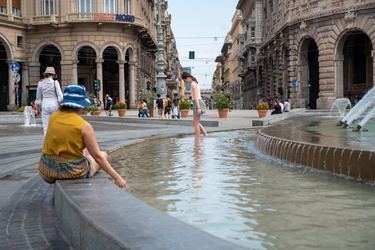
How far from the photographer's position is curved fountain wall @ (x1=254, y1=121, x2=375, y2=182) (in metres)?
5.77

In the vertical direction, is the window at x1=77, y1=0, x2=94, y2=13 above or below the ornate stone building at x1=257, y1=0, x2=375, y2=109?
above

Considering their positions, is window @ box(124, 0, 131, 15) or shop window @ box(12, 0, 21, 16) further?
window @ box(124, 0, 131, 15)

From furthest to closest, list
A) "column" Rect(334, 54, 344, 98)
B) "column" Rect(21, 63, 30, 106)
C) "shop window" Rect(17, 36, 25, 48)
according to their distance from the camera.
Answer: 1. "shop window" Rect(17, 36, 25, 48)
2. "column" Rect(21, 63, 30, 106)
3. "column" Rect(334, 54, 344, 98)

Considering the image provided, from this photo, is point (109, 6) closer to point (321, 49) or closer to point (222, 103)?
point (321, 49)

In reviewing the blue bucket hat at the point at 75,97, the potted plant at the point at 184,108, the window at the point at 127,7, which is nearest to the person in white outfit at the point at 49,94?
the blue bucket hat at the point at 75,97

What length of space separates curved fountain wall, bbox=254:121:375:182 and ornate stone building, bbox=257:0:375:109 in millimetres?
27409

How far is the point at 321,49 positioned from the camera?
3606 centimetres

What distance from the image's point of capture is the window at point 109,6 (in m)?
43.4

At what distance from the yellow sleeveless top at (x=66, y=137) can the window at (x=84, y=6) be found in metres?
40.7

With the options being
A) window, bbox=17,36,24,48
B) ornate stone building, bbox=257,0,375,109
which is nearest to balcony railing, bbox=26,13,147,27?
window, bbox=17,36,24,48

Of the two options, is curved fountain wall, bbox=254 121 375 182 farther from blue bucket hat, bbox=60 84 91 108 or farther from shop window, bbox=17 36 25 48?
shop window, bbox=17 36 25 48

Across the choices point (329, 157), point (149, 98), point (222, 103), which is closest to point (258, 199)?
point (329, 157)

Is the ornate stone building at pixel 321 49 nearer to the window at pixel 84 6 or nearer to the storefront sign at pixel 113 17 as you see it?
the storefront sign at pixel 113 17

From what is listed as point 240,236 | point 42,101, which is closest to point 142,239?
point 240,236
